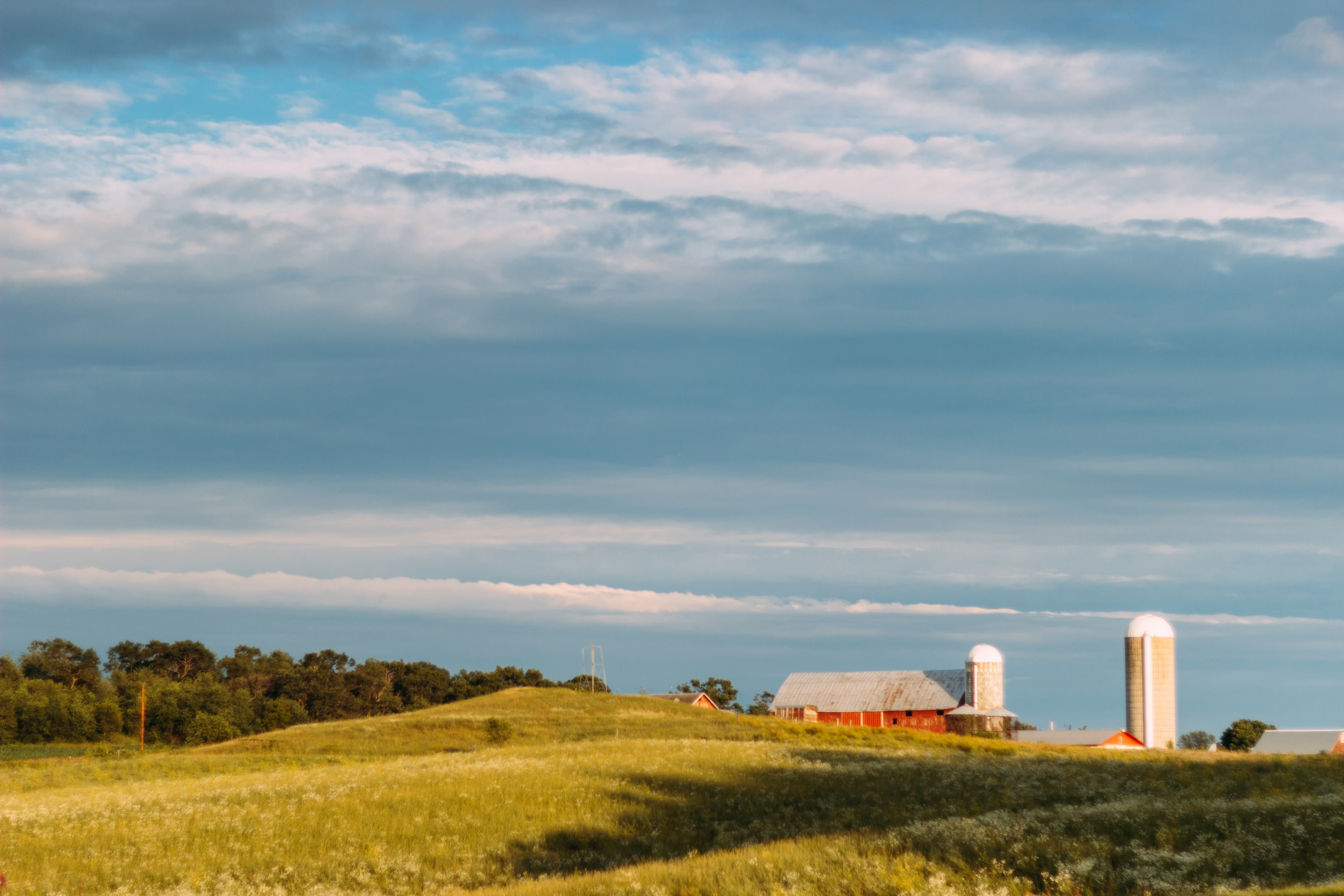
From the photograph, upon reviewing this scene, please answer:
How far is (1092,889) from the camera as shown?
19797mm

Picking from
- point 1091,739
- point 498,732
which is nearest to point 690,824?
point 498,732

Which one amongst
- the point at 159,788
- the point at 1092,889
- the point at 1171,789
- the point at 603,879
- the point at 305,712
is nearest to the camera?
the point at 1092,889

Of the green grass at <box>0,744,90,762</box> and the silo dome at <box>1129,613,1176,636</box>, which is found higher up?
the silo dome at <box>1129,613,1176,636</box>

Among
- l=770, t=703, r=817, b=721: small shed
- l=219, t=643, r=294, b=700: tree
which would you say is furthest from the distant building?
l=219, t=643, r=294, b=700: tree

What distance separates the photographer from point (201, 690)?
129250 millimetres

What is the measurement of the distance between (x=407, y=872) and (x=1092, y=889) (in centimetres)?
1790

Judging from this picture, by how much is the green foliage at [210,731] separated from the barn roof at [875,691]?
5742 cm

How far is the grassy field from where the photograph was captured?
21.1 metres

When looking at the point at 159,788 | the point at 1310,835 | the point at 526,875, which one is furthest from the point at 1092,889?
the point at 159,788

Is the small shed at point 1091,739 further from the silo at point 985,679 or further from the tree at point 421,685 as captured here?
the tree at point 421,685

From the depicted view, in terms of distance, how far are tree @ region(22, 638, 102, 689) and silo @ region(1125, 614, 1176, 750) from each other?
131 meters

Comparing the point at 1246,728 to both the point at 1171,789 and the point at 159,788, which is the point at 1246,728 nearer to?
the point at 1171,789

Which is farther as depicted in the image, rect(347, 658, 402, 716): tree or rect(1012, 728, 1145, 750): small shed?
rect(347, 658, 402, 716): tree

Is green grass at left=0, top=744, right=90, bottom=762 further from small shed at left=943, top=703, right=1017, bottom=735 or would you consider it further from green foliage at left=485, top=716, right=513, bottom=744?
small shed at left=943, top=703, right=1017, bottom=735
